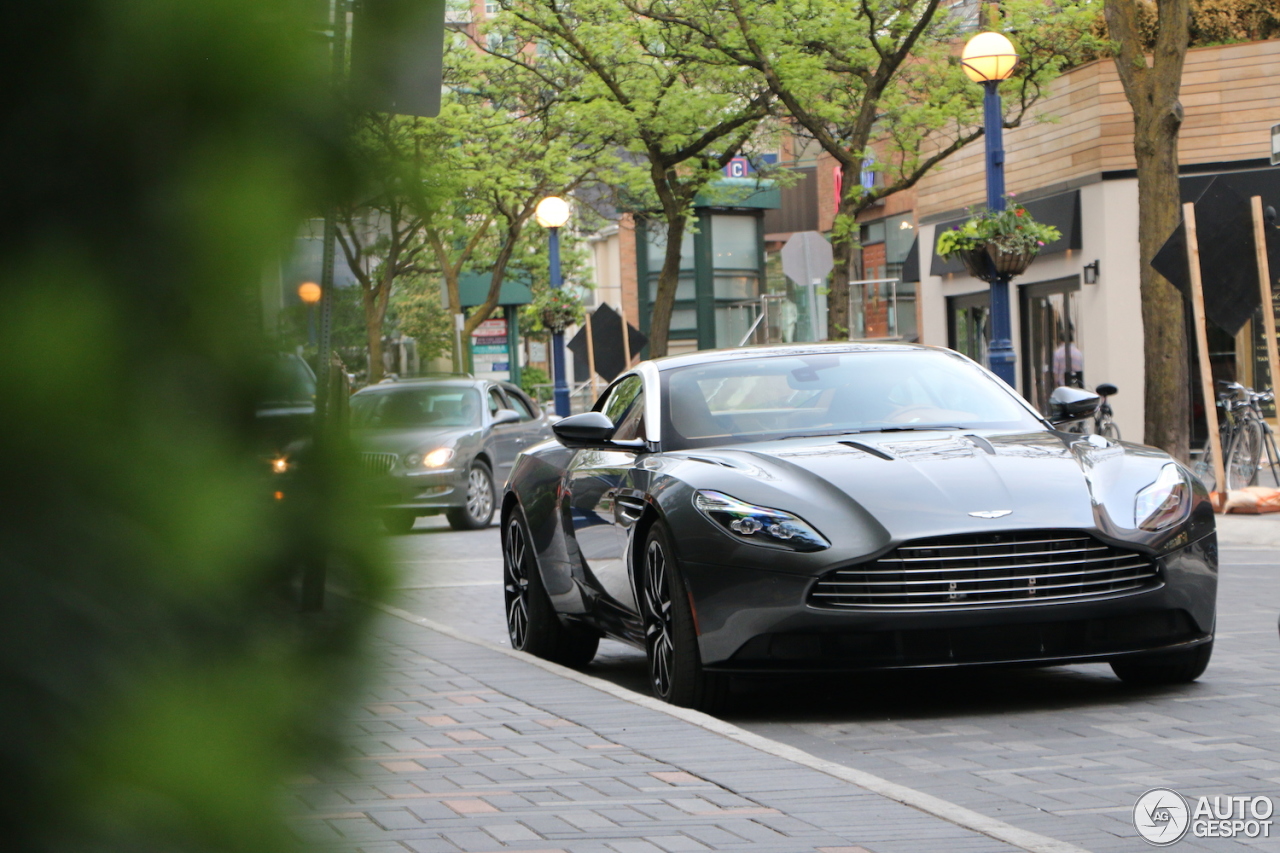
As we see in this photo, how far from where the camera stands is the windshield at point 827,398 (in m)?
7.45

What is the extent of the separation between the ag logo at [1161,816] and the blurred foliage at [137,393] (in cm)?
389

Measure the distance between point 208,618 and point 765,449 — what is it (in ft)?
20.0

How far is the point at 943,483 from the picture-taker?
6.28m

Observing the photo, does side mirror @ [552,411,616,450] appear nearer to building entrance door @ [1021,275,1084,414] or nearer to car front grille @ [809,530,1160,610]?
car front grille @ [809,530,1160,610]

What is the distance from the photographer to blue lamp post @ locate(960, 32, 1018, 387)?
695 inches

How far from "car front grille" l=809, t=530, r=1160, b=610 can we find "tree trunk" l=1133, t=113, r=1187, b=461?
513 inches

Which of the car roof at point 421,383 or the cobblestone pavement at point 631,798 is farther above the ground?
the car roof at point 421,383

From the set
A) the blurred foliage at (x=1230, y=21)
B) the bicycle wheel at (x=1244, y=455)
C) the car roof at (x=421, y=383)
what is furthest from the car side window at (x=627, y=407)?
the blurred foliage at (x=1230, y=21)

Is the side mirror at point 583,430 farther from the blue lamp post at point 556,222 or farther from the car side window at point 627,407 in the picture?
the blue lamp post at point 556,222

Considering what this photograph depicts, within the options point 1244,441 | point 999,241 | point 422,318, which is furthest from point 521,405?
point 422,318

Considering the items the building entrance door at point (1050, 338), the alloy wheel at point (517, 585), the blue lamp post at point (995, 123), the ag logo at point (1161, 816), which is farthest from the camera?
the building entrance door at point (1050, 338)

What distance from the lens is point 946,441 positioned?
22.9 feet

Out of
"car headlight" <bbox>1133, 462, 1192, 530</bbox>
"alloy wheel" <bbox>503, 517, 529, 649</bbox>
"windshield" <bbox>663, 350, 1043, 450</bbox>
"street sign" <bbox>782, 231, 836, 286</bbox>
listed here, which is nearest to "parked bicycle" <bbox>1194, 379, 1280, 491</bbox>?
"street sign" <bbox>782, 231, 836, 286</bbox>

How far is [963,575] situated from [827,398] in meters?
1.75
